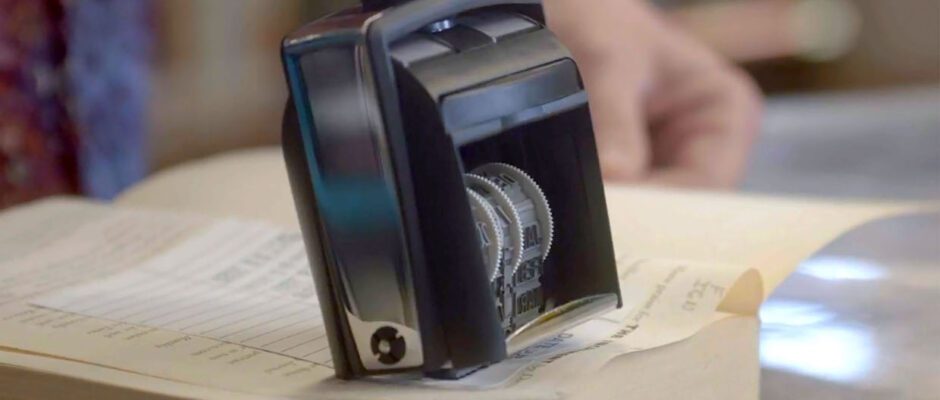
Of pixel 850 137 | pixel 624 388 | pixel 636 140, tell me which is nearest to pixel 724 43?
pixel 850 137

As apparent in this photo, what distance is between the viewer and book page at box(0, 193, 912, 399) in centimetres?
41

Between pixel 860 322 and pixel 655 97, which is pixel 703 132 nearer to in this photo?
pixel 655 97

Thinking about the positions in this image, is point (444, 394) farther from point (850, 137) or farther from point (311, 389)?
point (850, 137)

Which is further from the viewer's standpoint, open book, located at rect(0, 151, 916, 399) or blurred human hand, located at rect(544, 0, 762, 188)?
blurred human hand, located at rect(544, 0, 762, 188)

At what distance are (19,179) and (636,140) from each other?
0.41 metres

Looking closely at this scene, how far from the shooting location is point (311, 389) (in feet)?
1.30

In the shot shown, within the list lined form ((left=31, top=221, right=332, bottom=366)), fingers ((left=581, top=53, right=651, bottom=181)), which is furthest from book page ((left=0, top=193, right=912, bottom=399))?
fingers ((left=581, top=53, right=651, bottom=181))

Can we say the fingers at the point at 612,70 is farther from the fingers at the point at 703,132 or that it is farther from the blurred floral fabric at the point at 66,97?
the blurred floral fabric at the point at 66,97

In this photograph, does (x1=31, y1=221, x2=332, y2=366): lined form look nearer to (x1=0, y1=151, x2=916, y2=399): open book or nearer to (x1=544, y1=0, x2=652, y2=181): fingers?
(x1=0, y1=151, x2=916, y2=399): open book

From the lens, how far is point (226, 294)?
0.52 m

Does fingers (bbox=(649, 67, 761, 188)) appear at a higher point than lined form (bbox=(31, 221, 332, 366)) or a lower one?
lower
